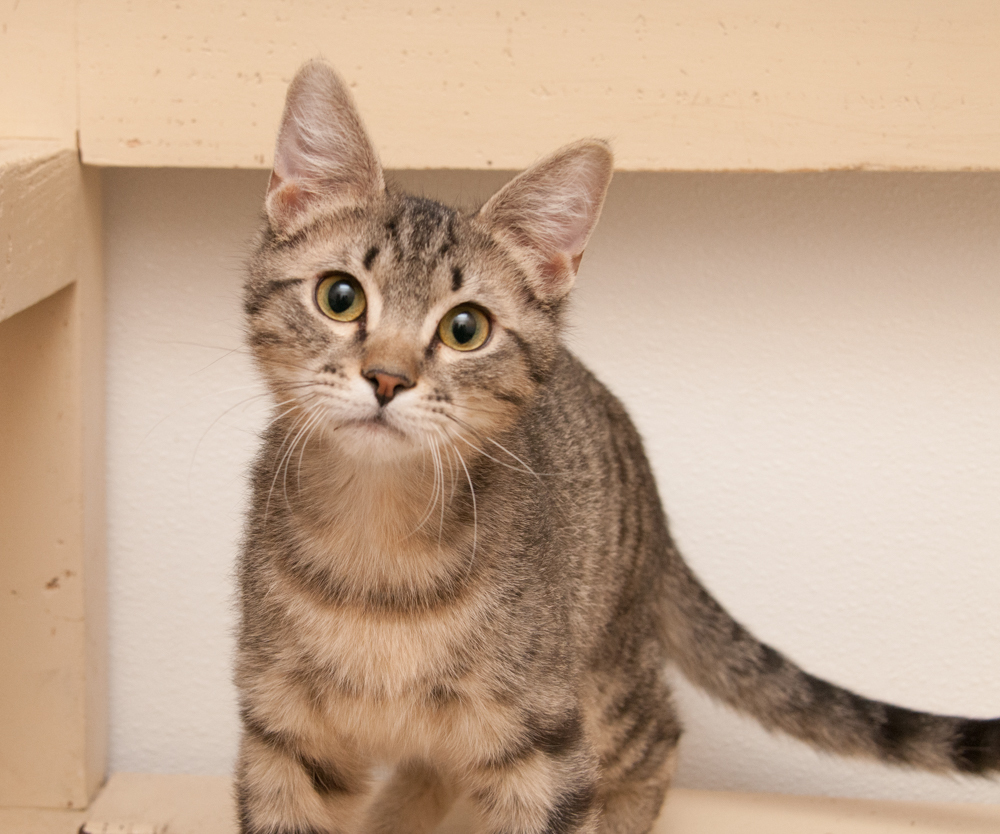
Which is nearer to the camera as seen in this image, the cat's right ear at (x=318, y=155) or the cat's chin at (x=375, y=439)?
the cat's chin at (x=375, y=439)

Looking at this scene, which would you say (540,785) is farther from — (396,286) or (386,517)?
(396,286)

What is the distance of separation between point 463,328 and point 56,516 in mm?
966

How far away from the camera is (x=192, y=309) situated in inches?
82.7

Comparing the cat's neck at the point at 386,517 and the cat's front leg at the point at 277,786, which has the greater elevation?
the cat's neck at the point at 386,517

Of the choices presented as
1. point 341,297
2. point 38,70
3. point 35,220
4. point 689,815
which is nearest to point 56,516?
point 35,220

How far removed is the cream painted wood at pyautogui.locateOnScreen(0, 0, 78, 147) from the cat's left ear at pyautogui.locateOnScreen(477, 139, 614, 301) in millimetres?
790

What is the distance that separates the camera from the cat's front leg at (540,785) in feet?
4.59

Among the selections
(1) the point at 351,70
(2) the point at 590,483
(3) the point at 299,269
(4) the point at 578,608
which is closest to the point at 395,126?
(1) the point at 351,70

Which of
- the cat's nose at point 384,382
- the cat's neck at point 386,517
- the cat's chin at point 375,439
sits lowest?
the cat's neck at point 386,517

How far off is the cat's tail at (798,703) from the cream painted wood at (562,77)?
79 cm

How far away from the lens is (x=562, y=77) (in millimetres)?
1765

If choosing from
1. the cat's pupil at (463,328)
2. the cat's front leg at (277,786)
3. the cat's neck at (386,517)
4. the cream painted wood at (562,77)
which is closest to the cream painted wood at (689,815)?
the cat's front leg at (277,786)

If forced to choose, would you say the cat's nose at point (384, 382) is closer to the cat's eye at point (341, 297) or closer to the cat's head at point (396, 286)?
the cat's head at point (396, 286)

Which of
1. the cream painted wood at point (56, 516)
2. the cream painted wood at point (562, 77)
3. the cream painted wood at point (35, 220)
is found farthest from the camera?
the cream painted wood at point (56, 516)
